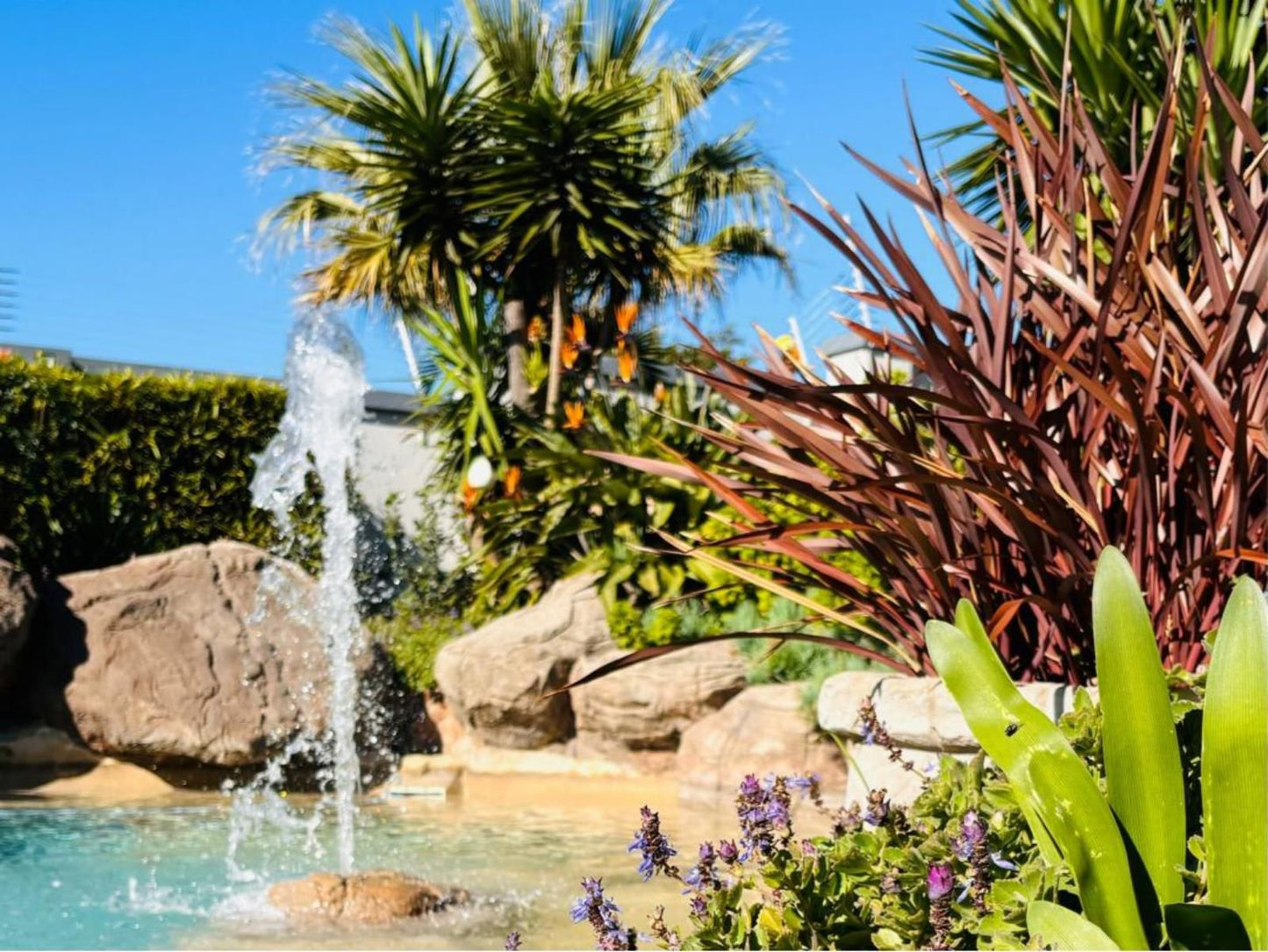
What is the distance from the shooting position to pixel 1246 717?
107 cm

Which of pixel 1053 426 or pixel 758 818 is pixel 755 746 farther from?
pixel 758 818

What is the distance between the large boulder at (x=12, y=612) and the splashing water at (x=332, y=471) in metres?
1.84

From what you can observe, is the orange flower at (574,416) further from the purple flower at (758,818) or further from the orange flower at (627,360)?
the purple flower at (758,818)

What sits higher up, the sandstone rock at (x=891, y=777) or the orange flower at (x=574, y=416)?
the orange flower at (x=574, y=416)

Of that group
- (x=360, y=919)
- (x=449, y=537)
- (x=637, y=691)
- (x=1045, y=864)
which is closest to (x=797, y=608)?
(x=637, y=691)

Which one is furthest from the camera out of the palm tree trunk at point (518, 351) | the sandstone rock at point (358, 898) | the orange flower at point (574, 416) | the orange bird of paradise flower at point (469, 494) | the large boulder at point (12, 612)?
the palm tree trunk at point (518, 351)

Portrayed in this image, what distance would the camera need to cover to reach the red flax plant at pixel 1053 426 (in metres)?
2.13

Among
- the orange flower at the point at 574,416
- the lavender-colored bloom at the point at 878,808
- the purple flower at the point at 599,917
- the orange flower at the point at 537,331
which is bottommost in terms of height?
the purple flower at the point at 599,917

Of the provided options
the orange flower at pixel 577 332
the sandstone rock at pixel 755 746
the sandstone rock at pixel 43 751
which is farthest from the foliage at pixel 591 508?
the sandstone rock at pixel 43 751

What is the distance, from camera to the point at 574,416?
10.0 m

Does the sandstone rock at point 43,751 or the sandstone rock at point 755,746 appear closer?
the sandstone rock at point 755,746

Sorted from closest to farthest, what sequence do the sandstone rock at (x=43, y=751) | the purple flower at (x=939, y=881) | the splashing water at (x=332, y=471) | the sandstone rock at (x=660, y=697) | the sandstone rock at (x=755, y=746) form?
the purple flower at (x=939, y=881) → the sandstone rock at (x=755, y=746) → the sandstone rock at (x=660, y=697) → the splashing water at (x=332, y=471) → the sandstone rock at (x=43, y=751)

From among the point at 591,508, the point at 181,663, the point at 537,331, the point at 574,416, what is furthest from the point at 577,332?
the point at 181,663

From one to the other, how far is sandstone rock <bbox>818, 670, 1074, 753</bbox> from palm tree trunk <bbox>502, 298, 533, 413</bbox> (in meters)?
8.75
